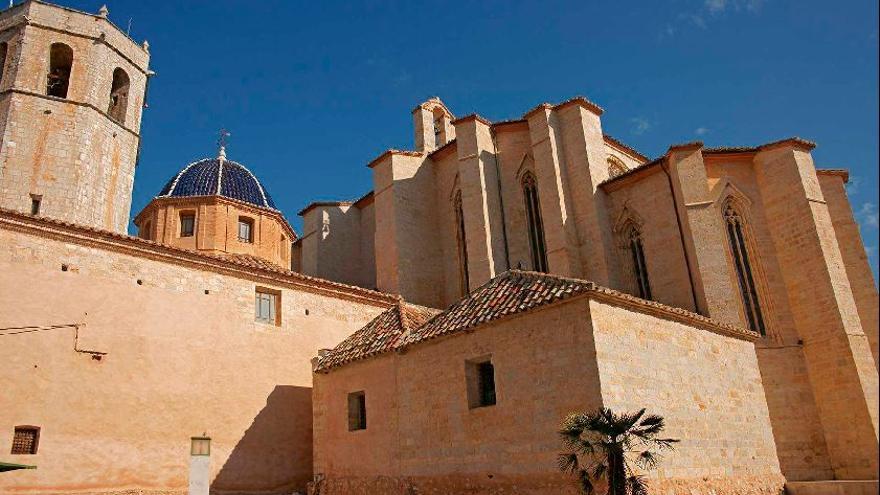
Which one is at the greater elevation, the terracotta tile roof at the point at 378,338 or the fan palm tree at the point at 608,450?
the terracotta tile roof at the point at 378,338

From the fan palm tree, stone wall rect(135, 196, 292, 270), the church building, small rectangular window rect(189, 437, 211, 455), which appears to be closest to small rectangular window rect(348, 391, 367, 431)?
the church building

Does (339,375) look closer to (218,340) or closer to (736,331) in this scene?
(218,340)

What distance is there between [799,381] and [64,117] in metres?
21.6

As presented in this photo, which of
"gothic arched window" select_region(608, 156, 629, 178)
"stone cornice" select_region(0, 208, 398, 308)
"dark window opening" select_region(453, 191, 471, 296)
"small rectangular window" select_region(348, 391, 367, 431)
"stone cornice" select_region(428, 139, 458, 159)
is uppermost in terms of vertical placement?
"stone cornice" select_region(428, 139, 458, 159)

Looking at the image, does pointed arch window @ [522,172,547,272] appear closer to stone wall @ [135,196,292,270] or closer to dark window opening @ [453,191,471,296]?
dark window opening @ [453,191,471,296]

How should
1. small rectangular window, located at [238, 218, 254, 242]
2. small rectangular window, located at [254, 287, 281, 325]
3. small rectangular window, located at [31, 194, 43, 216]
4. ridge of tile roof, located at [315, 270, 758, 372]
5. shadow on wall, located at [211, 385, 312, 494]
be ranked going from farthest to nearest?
small rectangular window, located at [238, 218, 254, 242] → small rectangular window, located at [31, 194, 43, 216] → small rectangular window, located at [254, 287, 281, 325] → shadow on wall, located at [211, 385, 312, 494] → ridge of tile roof, located at [315, 270, 758, 372]

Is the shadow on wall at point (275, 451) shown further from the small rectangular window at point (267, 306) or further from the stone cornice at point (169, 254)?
the stone cornice at point (169, 254)

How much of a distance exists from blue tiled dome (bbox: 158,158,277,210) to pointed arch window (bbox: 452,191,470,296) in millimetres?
7828

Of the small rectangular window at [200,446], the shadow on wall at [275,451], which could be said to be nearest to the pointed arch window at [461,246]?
the shadow on wall at [275,451]

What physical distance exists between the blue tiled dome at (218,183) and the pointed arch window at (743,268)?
16.3 m

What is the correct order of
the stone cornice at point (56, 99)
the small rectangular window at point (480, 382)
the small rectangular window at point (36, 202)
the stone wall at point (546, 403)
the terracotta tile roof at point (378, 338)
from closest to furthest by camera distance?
the stone wall at point (546, 403)
the small rectangular window at point (480, 382)
the terracotta tile roof at point (378, 338)
the small rectangular window at point (36, 202)
the stone cornice at point (56, 99)

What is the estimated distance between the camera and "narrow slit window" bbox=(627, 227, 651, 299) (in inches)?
689

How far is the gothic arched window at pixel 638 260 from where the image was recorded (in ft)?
57.5

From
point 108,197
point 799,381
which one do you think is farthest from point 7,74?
point 799,381
